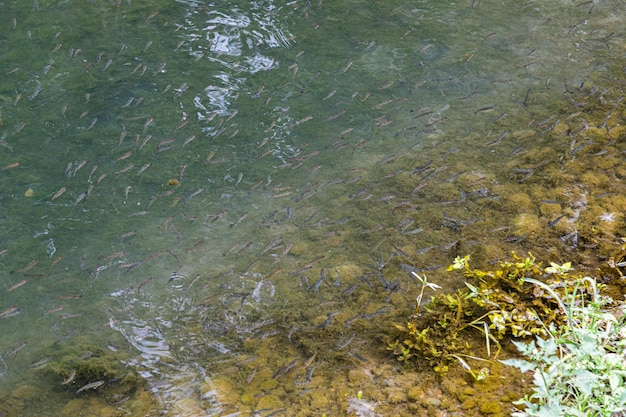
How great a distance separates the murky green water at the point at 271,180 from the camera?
3.81 m

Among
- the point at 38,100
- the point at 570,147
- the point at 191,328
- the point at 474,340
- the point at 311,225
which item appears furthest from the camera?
the point at 38,100

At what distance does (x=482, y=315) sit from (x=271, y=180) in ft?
7.54

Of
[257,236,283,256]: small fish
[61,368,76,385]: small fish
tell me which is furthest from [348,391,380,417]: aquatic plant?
[61,368,76,385]: small fish

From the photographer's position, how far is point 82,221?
4883mm

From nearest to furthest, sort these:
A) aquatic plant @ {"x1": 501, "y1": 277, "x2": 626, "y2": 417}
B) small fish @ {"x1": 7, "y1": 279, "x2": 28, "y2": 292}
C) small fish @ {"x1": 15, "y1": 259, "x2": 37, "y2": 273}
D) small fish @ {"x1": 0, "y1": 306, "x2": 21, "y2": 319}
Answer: aquatic plant @ {"x1": 501, "y1": 277, "x2": 626, "y2": 417}, small fish @ {"x1": 0, "y1": 306, "x2": 21, "y2": 319}, small fish @ {"x1": 7, "y1": 279, "x2": 28, "y2": 292}, small fish @ {"x1": 15, "y1": 259, "x2": 37, "y2": 273}

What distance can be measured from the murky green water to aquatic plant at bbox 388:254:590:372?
0.18 m

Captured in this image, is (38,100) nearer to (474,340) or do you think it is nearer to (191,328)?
(191,328)

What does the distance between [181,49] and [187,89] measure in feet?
2.85

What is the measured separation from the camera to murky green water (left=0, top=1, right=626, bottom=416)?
3.81 m

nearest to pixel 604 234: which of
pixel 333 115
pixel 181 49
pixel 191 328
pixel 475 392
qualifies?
pixel 475 392

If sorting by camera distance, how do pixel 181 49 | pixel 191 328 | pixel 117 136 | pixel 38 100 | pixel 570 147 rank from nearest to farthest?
1. pixel 191 328
2. pixel 570 147
3. pixel 117 136
4. pixel 38 100
5. pixel 181 49

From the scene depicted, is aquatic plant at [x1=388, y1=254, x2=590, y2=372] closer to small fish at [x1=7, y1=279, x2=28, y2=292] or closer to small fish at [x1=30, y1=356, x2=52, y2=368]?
small fish at [x1=30, y1=356, x2=52, y2=368]

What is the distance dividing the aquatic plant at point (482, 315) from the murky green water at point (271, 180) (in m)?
0.18

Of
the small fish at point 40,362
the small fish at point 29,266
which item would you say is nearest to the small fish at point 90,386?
the small fish at point 40,362
